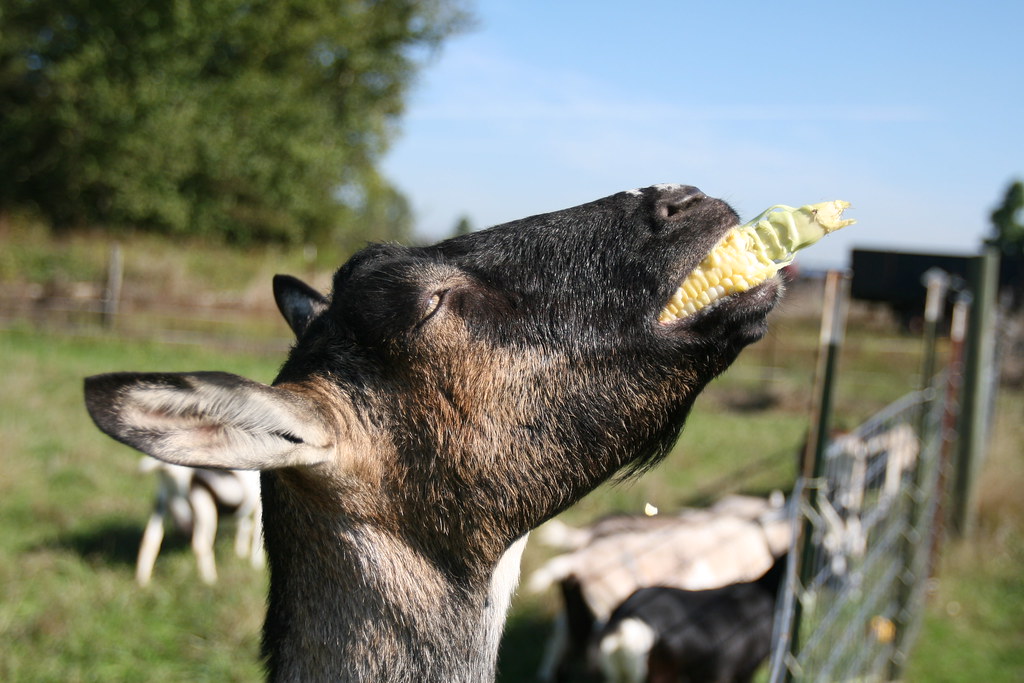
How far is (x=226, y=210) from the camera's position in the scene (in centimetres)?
2470

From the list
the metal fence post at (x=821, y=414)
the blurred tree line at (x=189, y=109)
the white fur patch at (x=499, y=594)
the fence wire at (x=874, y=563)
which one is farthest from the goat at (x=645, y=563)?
the blurred tree line at (x=189, y=109)

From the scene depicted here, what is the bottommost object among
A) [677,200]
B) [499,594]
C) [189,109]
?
[499,594]

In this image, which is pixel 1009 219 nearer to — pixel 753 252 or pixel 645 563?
pixel 645 563

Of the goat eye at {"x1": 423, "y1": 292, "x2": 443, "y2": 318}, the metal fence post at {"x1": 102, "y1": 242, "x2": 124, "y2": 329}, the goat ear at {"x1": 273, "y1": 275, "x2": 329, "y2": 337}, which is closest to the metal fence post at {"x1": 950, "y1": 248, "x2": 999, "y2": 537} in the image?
the goat ear at {"x1": 273, "y1": 275, "x2": 329, "y2": 337}

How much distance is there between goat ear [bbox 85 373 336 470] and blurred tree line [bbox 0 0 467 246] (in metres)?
21.8

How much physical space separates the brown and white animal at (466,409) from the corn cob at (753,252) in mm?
30

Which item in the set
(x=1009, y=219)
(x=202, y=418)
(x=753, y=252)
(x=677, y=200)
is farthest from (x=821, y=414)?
(x=1009, y=219)

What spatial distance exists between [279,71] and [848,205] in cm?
2536

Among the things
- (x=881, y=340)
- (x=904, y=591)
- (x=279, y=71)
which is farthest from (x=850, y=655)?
(x=279, y=71)

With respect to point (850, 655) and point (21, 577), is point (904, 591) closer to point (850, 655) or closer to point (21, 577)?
point (850, 655)

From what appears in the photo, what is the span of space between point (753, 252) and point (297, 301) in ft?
4.87

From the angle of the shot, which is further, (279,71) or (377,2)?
(377,2)

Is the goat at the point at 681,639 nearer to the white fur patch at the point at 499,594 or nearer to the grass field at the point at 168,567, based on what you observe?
the grass field at the point at 168,567

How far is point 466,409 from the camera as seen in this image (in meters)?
2.19
